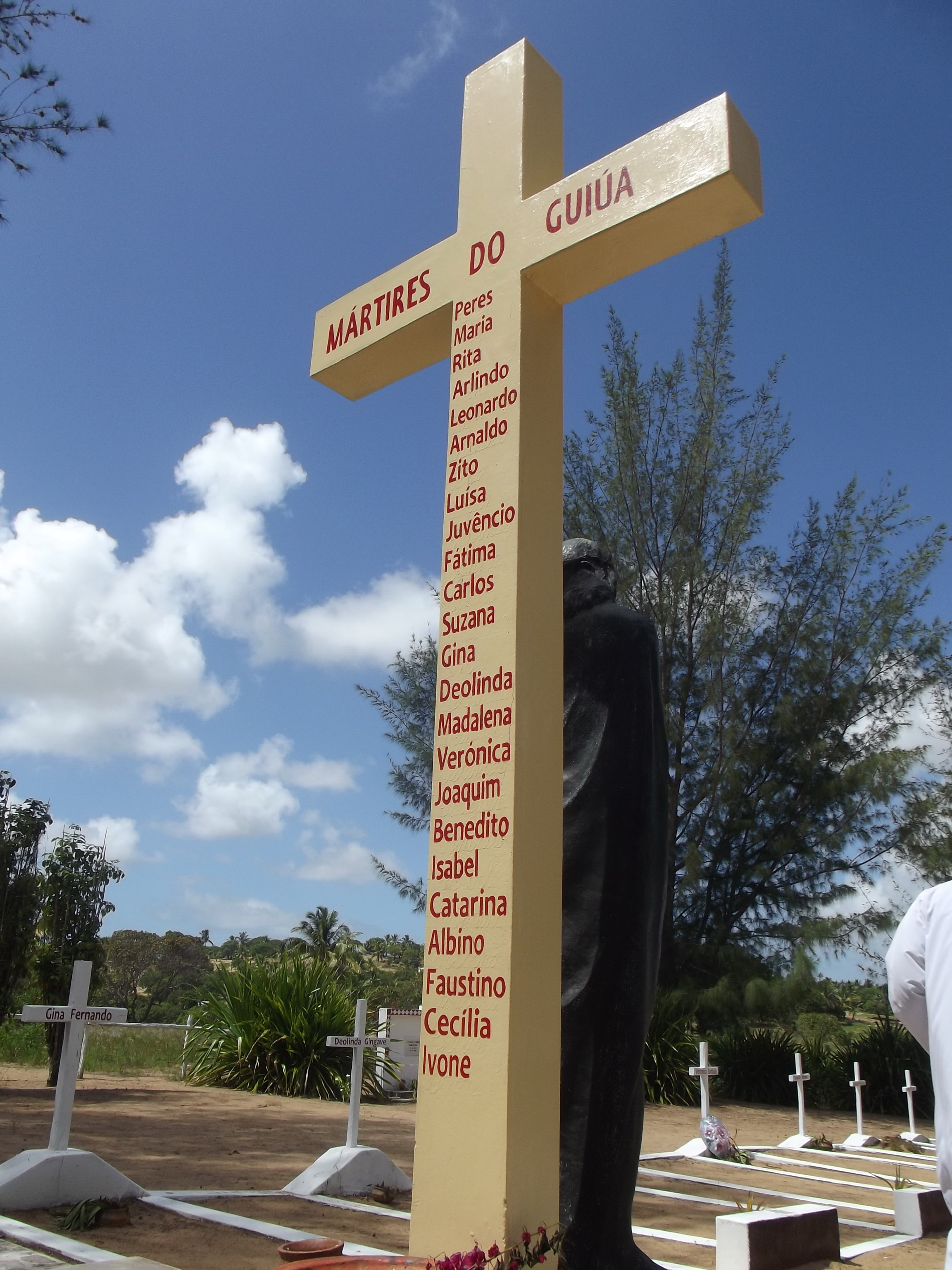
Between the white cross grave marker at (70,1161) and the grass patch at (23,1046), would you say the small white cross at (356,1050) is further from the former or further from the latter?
the grass patch at (23,1046)

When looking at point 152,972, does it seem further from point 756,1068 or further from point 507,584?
point 507,584

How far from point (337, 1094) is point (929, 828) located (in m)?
9.47

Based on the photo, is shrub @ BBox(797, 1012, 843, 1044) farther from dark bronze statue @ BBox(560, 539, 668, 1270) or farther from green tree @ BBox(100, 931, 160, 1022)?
green tree @ BBox(100, 931, 160, 1022)

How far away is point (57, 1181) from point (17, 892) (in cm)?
724

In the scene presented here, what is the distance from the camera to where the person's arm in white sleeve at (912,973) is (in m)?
1.96

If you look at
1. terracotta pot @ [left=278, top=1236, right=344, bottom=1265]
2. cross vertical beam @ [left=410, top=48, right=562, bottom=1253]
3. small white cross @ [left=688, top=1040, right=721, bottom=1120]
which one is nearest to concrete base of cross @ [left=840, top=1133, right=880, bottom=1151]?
small white cross @ [left=688, top=1040, right=721, bottom=1120]

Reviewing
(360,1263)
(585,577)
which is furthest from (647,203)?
(360,1263)

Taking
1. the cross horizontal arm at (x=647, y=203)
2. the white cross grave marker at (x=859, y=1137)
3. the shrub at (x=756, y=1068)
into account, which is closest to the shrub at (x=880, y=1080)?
the shrub at (x=756, y=1068)

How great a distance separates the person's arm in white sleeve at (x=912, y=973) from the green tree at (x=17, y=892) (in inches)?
440

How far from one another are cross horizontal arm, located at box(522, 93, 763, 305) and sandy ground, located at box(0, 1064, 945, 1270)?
3681 millimetres

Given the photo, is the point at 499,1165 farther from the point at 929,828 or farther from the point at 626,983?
the point at 929,828

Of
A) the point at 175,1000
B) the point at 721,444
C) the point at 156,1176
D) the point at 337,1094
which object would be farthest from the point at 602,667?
the point at 175,1000

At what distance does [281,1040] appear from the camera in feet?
39.8

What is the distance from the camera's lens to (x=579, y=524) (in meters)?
17.2
